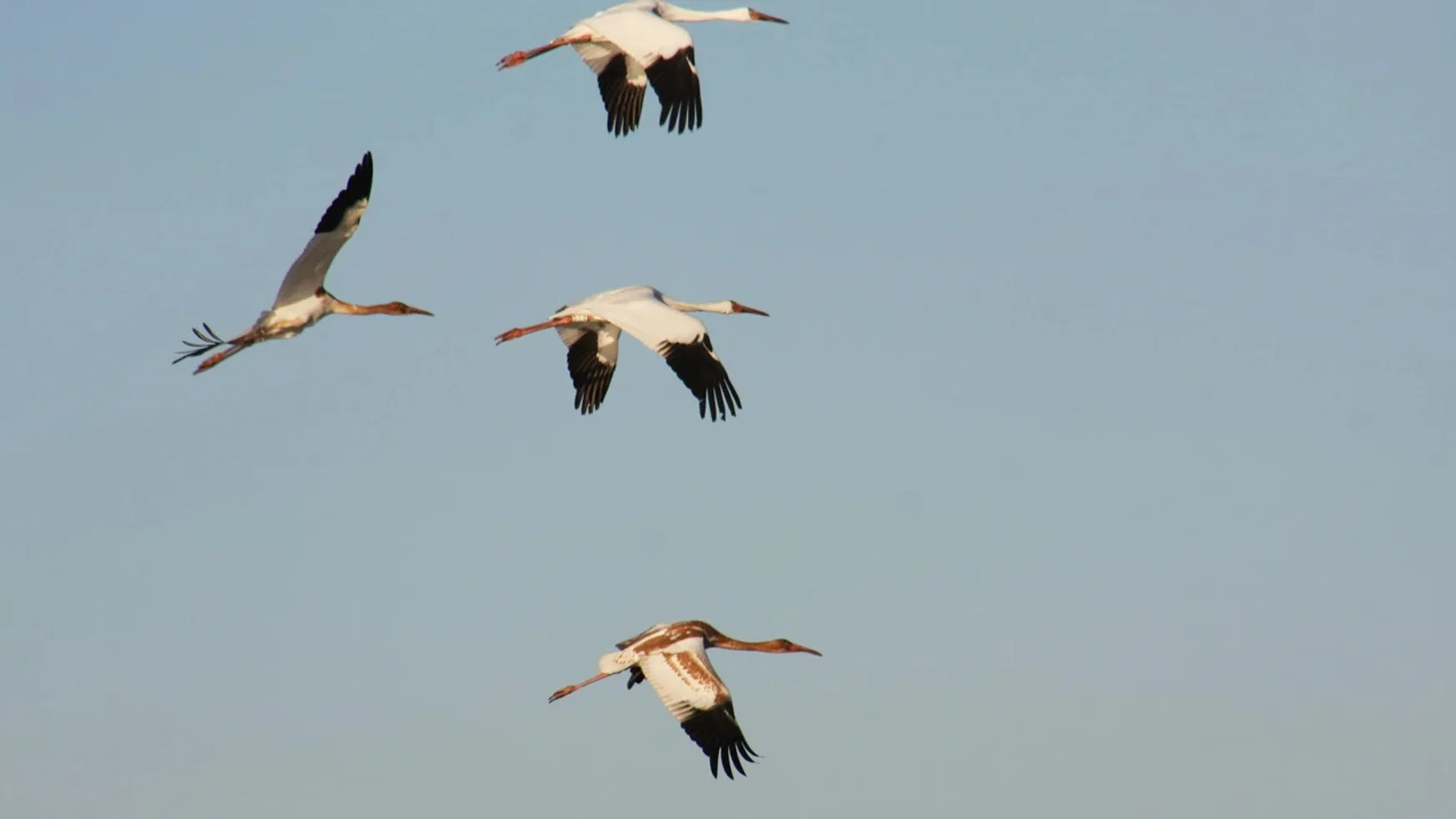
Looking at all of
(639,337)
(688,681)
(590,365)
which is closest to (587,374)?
(590,365)

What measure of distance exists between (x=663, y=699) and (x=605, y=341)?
20.7 ft

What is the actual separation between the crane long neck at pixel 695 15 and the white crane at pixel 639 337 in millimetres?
3199

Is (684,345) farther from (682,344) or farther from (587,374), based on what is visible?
(587,374)

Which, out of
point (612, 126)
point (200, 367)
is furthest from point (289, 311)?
point (612, 126)

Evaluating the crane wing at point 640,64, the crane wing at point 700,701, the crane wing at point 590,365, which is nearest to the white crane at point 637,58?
the crane wing at point 640,64

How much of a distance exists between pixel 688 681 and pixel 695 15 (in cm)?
892

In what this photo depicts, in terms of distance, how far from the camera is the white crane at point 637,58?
90.3 feet

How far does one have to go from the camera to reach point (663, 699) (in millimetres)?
25938

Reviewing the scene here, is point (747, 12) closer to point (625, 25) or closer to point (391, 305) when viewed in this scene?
point (625, 25)

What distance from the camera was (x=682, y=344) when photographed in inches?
1083

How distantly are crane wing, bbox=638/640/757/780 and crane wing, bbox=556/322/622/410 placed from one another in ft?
17.3

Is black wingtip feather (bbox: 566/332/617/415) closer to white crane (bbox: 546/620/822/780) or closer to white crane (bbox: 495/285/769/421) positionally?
white crane (bbox: 495/285/769/421)

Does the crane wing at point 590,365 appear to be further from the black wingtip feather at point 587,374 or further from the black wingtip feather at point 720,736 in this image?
the black wingtip feather at point 720,736

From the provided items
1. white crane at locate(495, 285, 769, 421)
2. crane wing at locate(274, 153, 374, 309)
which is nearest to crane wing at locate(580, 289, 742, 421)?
white crane at locate(495, 285, 769, 421)
